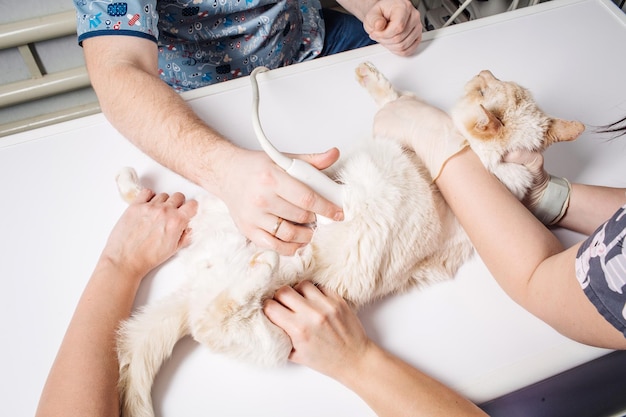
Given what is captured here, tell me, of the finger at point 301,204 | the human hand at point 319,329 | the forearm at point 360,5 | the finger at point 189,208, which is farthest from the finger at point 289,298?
the forearm at point 360,5

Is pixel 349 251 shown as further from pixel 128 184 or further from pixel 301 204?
pixel 128 184

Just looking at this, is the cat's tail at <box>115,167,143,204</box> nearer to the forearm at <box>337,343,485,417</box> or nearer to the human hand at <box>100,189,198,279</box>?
the human hand at <box>100,189,198,279</box>

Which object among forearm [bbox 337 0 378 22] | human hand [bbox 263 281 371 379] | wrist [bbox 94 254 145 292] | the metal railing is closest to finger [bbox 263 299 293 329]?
human hand [bbox 263 281 371 379]

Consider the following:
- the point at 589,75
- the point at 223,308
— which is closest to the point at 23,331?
the point at 223,308

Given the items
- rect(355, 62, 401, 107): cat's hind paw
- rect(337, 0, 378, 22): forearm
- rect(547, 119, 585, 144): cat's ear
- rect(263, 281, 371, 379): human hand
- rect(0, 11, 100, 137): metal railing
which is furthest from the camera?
rect(0, 11, 100, 137): metal railing

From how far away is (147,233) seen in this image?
2.29 feet

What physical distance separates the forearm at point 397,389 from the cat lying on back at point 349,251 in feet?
0.34

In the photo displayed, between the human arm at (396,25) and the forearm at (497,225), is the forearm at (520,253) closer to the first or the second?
the forearm at (497,225)

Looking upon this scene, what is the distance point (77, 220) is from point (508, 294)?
0.72 meters

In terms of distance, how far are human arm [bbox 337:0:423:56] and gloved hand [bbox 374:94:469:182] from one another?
0.58 feet

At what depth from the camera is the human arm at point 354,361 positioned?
57 centimetres

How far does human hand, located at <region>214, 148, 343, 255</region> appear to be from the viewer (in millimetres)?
619

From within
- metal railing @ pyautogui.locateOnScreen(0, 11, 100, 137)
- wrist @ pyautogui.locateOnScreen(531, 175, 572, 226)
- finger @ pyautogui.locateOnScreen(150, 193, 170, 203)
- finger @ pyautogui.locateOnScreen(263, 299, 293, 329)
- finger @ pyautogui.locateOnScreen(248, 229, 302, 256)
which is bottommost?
metal railing @ pyautogui.locateOnScreen(0, 11, 100, 137)

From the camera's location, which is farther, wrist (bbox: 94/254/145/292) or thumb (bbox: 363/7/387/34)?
thumb (bbox: 363/7/387/34)
